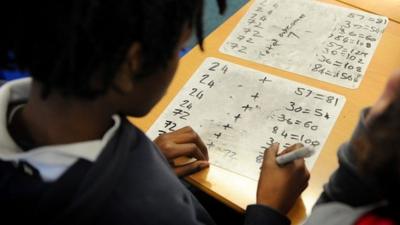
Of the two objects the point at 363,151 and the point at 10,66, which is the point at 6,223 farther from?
the point at 363,151

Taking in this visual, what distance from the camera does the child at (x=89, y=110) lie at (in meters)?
0.39

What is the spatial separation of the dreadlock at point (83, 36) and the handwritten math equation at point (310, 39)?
1.53ft

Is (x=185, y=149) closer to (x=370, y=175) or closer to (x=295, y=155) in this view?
(x=295, y=155)

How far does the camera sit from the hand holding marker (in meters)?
0.62

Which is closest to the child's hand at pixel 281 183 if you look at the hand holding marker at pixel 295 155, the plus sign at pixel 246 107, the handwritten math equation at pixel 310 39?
the hand holding marker at pixel 295 155

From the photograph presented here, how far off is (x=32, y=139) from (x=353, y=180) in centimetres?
40

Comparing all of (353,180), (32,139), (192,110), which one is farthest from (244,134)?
(32,139)

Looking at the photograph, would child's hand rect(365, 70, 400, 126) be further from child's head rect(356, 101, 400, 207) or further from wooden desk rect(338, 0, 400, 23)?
wooden desk rect(338, 0, 400, 23)

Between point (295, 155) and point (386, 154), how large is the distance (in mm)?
264

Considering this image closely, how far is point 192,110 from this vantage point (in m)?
0.77

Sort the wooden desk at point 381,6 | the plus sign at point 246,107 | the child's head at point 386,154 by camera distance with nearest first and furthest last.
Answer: the child's head at point 386,154, the plus sign at point 246,107, the wooden desk at point 381,6

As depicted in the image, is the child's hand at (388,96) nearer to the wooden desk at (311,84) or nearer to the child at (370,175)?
the child at (370,175)

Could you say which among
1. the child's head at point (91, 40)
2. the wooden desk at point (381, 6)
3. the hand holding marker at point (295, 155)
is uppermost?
the child's head at point (91, 40)

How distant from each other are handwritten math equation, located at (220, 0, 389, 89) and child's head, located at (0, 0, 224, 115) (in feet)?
1.49
